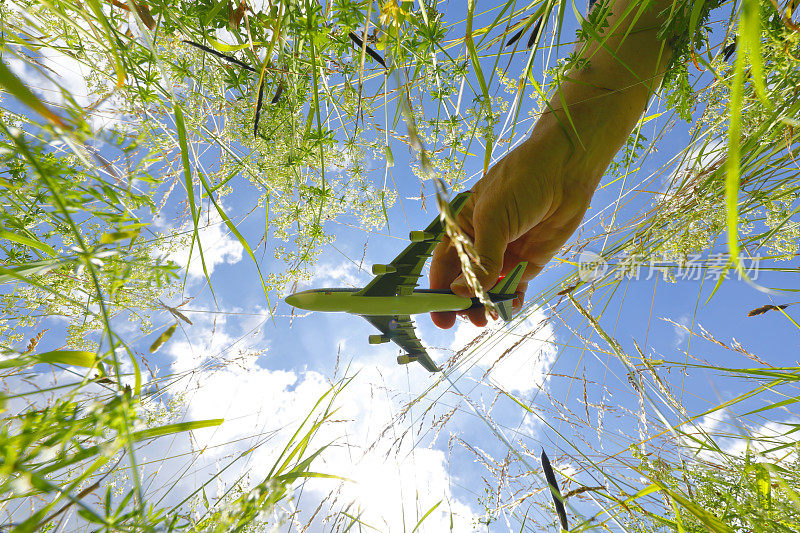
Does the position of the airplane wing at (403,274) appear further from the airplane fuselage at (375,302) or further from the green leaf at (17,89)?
the green leaf at (17,89)

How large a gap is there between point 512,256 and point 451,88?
1.01m

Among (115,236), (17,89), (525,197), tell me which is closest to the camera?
(17,89)

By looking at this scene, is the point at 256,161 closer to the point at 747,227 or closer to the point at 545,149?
the point at 545,149

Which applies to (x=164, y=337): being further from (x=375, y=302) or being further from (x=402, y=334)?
(x=402, y=334)

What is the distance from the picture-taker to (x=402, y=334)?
4.51ft

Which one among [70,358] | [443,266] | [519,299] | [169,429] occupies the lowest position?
[519,299]

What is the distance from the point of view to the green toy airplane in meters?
1.04

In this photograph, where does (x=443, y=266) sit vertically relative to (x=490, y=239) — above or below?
above

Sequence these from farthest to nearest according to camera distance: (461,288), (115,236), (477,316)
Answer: (477,316)
(461,288)
(115,236)

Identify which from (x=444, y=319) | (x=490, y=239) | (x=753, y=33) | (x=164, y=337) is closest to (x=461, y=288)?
(x=490, y=239)

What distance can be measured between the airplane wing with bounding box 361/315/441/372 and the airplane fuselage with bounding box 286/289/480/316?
12 centimetres

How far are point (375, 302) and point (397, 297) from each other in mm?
78

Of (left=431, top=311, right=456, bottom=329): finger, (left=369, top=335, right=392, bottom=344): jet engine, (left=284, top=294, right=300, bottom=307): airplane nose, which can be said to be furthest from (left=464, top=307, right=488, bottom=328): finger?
(left=284, top=294, right=300, bottom=307): airplane nose

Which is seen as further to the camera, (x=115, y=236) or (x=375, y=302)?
(x=375, y=302)
